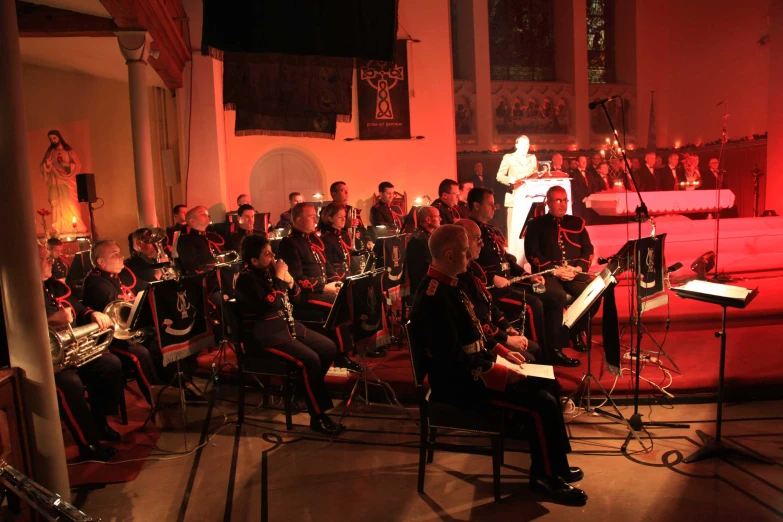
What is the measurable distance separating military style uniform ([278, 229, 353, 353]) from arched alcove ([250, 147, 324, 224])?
626cm

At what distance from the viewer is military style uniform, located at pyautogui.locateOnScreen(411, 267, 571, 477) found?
319 cm

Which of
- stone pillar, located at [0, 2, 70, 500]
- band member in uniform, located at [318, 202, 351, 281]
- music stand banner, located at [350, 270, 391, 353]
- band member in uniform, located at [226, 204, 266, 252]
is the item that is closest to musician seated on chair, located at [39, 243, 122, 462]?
stone pillar, located at [0, 2, 70, 500]

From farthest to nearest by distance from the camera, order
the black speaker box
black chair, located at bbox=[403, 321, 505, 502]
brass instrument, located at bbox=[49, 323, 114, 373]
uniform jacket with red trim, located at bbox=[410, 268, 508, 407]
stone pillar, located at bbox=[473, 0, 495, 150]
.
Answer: stone pillar, located at bbox=[473, 0, 495, 150] → the black speaker box → brass instrument, located at bbox=[49, 323, 114, 373] → black chair, located at bbox=[403, 321, 505, 502] → uniform jacket with red trim, located at bbox=[410, 268, 508, 407]

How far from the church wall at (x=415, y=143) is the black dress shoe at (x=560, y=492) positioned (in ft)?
29.3

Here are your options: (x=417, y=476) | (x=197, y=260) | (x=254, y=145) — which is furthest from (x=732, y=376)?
(x=254, y=145)

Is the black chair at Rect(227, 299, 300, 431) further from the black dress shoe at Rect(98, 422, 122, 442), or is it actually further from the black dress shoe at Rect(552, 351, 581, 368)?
the black dress shoe at Rect(552, 351, 581, 368)

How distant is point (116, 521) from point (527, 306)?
332 cm

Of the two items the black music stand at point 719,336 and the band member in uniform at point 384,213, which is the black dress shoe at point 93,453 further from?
the band member in uniform at point 384,213

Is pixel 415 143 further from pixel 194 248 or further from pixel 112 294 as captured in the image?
pixel 112 294

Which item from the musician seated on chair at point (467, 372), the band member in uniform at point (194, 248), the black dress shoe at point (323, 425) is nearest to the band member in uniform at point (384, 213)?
the band member in uniform at point (194, 248)

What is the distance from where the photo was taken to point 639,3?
1697 centimetres

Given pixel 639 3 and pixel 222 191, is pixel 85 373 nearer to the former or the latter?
pixel 222 191

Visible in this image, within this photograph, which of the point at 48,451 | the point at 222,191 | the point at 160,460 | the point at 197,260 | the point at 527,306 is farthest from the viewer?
the point at 222,191

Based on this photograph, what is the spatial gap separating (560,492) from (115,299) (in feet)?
10.9
